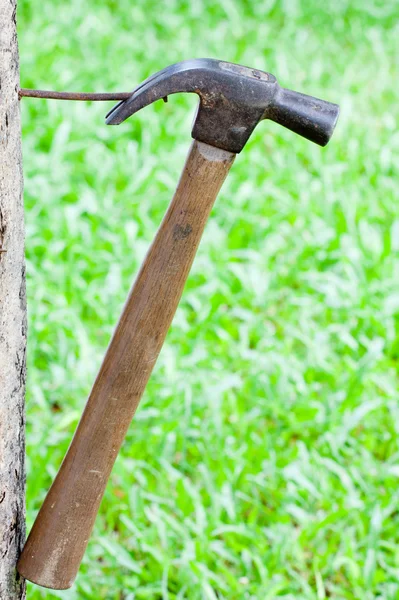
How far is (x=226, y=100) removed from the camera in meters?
1.06

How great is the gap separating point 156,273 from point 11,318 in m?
0.22

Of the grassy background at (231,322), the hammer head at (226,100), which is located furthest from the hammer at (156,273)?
the grassy background at (231,322)

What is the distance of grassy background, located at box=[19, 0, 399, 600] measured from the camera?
2002mm

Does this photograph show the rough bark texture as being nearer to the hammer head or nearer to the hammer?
the hammer

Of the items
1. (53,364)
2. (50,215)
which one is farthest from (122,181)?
(53,364)

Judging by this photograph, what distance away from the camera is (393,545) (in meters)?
2.03

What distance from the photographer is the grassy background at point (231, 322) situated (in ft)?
6.57

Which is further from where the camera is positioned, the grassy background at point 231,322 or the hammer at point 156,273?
the grassy background at point 231,322

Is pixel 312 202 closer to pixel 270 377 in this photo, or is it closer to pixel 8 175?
pixel 270 377

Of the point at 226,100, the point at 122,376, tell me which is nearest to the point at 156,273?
the point at 122,376

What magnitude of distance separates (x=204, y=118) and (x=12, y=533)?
0.71m

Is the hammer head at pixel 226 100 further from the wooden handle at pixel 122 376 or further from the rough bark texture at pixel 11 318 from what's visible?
the rough bark texture at pixel 11 318

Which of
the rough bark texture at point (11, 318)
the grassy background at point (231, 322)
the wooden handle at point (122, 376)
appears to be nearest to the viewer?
the rough bark texture at point (11, 318)

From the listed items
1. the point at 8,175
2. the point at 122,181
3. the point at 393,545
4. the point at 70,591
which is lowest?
the point at 70,591
